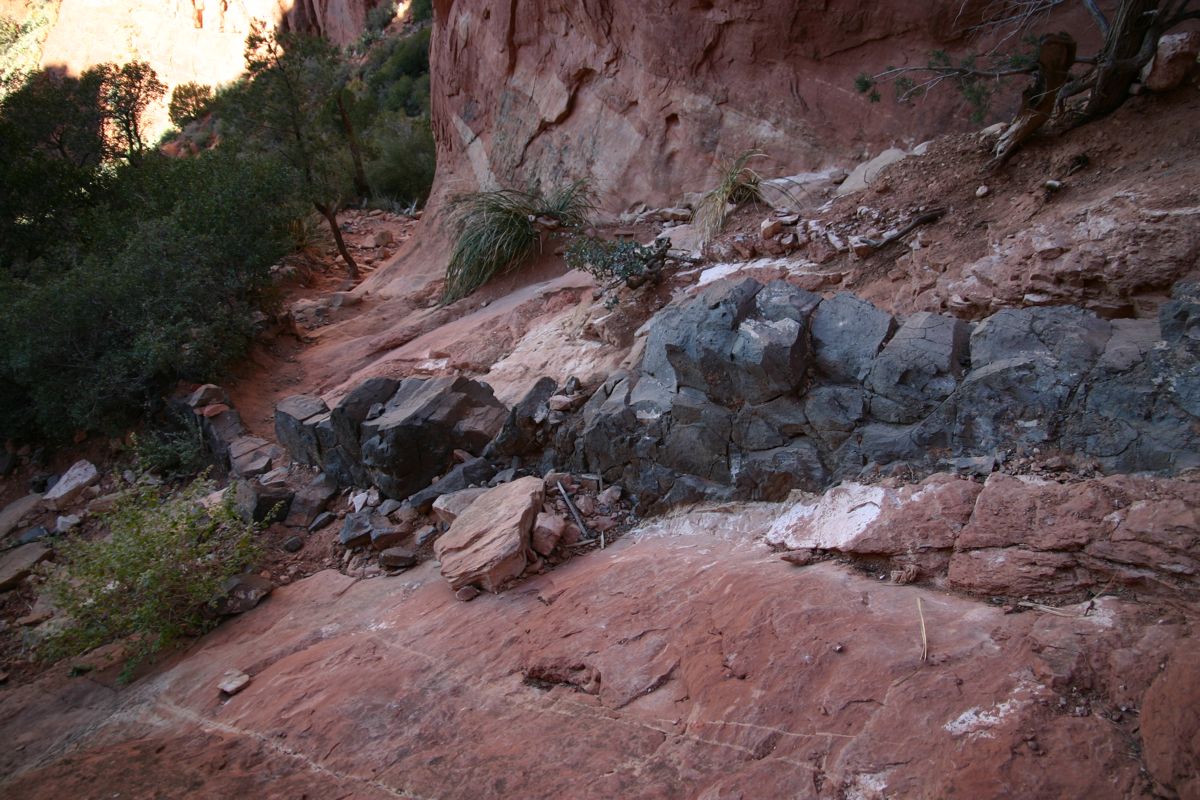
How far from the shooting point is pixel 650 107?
8.27 meters

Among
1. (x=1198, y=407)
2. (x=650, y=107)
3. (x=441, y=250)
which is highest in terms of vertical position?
(x=650, y=107)

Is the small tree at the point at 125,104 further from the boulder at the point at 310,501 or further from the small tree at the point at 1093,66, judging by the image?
the small tree at the point at 1093,66

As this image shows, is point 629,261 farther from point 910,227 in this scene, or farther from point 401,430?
point 401,430

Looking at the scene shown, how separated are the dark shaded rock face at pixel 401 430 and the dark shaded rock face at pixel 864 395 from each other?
1.00 metres

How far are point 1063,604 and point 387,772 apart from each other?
2388mm

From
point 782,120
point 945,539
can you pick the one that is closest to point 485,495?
point 945,539

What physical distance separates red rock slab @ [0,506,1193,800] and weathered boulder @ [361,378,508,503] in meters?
1.07

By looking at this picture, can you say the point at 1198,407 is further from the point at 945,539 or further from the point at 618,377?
the point at 618,377

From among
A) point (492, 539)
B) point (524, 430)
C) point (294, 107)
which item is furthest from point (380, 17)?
point (492, 539)

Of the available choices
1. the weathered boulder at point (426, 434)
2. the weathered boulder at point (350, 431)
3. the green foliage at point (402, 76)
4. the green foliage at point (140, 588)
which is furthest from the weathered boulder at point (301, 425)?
the green foliage at point (402, 76)

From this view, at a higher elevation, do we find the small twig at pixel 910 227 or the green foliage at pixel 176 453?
the small twig at pixel 910 227

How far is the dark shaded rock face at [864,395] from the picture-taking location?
284cm

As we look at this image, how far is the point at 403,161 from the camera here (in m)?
15.6

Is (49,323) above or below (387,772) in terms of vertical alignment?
above
